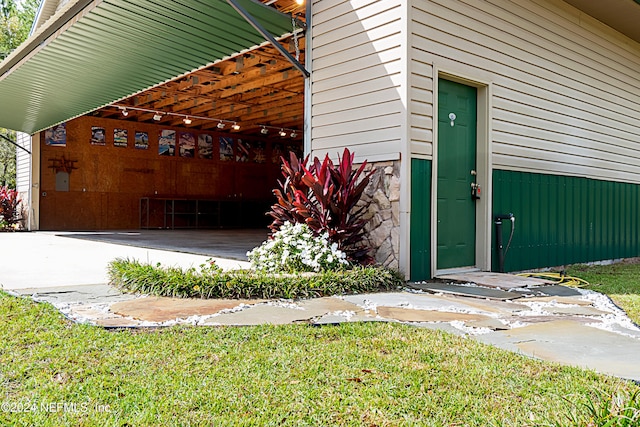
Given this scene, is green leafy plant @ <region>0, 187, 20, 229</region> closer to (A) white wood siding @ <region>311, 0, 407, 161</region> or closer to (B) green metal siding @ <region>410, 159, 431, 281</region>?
(A) white wood siding @ <region>311, 0, 407, 161</region>

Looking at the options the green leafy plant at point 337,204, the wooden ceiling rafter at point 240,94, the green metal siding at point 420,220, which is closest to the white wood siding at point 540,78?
the green metal siding at point 420,220

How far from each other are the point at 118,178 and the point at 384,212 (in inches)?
500

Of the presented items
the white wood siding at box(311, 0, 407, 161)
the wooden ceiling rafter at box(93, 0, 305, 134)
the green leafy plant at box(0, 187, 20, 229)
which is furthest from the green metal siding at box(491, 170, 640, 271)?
the green leafy plant at box(0, 187, 20, 229)

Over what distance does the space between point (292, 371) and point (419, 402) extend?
0.60 meters

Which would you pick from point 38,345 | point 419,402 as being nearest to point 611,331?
point 419,402

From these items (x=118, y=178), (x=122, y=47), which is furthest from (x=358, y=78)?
(x=118, y=178)

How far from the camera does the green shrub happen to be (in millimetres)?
3971

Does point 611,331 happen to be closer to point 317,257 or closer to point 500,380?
point 500,380

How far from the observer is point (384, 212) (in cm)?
505

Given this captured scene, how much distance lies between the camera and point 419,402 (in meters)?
1.92

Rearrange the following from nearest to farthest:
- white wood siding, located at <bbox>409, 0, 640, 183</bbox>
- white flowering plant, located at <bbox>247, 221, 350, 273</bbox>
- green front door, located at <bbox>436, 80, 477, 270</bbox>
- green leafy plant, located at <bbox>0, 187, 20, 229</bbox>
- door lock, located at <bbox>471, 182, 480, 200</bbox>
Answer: white flowering plant, located at <bbox>247, 221, 350, 273</bbox> → white wood siding, located at <bbox>409, 0, 640, 183</bbox> → green front door, located at <bbox>436, 80, 477, 270</bbox> → door lock, located at <bbox>471, 182, 480, 200</bbox> → green leafy plant, located at <bbox>0, 187, 20, 229</bbox>

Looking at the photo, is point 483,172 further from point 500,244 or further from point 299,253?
point 299,253

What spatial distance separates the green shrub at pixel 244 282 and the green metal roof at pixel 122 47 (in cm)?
326

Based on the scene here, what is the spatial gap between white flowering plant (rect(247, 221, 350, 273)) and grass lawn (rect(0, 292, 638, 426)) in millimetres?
1747
